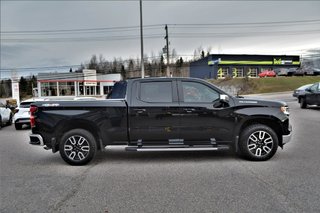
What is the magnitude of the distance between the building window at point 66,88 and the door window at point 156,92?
201 feet

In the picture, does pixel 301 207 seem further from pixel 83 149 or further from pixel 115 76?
pixel 115 76

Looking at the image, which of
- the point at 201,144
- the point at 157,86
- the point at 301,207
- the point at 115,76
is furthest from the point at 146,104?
the point at 115,76

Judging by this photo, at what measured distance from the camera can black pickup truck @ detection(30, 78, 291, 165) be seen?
6.71 metres

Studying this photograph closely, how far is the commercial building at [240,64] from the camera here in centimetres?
6097

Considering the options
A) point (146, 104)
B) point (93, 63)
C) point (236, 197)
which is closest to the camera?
point (236, 197)

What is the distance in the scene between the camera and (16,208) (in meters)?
4.38

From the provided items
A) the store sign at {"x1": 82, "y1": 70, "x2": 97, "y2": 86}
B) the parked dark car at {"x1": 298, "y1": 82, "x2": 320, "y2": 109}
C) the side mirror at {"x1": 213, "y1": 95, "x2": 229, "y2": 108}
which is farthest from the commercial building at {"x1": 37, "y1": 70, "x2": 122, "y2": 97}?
the side mirror at {"x1": 213, "y1": 95, "x2": 229, "y2": 108}

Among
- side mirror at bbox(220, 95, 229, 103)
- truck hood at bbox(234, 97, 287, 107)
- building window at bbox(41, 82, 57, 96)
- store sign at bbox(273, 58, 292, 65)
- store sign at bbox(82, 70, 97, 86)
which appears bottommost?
truck hood at bbox(234, 97, 287, 107)

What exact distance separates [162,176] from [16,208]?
2.56 metres

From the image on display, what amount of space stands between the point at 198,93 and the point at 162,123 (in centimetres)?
110

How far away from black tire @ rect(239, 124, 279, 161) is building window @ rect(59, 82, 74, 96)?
62.3 m

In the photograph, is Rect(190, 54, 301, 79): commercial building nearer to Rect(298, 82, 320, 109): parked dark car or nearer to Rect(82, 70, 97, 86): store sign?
Rect(82, 70, 97, 86): store sign

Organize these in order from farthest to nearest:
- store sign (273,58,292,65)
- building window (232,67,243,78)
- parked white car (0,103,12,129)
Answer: store sign (273,58,292,65), building window (232,67,243,78), parked white car (0,103,12,129)

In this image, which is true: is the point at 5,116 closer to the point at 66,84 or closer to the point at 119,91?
the point at 119,91
